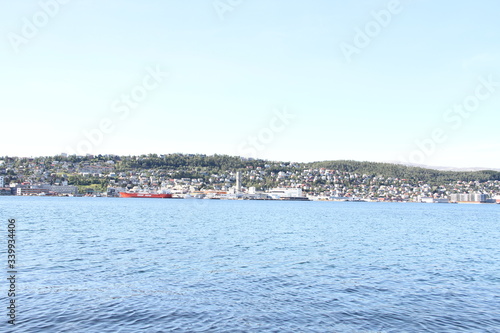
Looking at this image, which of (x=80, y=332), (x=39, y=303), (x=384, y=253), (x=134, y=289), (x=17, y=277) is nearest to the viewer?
(x=80, y=332)

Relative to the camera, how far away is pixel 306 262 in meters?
31.1

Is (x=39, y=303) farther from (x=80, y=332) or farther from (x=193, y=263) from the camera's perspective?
(x=193, y=263)

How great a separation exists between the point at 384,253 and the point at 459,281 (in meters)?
11.2

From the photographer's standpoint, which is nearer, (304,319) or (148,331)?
(148,331)

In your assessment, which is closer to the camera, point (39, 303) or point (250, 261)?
point (39, 303)

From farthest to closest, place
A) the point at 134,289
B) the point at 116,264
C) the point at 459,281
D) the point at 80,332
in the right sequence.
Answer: the point at 116,264 < the point at 459,281 < the point at 134,289 < the point at 80,332

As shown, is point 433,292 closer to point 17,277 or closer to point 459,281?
point 459,281

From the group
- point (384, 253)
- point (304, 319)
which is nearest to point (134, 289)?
point (304, 319)

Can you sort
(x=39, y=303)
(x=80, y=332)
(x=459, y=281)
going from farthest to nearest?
(x=459, y=281), (x=39, y=303), (x=80, y=332)

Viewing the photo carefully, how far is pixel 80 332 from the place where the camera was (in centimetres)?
1565

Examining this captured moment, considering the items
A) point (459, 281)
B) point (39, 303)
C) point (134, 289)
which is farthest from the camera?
point (459, 281)

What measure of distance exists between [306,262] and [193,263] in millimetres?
8506

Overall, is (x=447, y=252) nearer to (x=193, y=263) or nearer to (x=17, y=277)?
(x=193, y=263)

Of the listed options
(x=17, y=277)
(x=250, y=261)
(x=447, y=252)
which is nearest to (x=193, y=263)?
(x=250, y=261)
